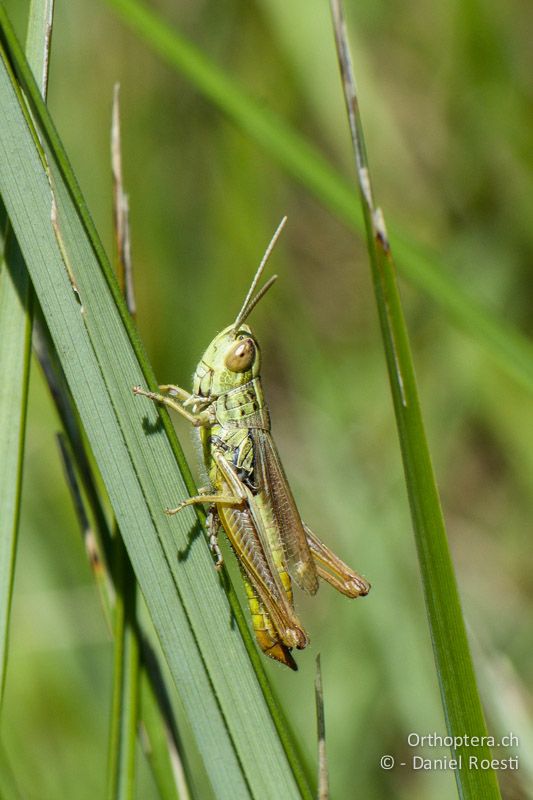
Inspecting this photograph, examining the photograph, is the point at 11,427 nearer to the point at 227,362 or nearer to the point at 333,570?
the point at 227,362

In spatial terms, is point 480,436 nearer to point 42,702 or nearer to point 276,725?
point 42,702

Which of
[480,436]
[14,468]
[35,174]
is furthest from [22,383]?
[480,436]

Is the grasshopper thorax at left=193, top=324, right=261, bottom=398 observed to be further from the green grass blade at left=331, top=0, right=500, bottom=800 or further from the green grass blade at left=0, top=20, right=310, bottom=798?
the green grass blade at left=331, top=0, right=500, bottom=800

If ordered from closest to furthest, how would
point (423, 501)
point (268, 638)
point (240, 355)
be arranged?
point (423, 501), point (268, 638), point (240, 355)

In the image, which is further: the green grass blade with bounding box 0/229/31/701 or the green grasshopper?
the green grasshopper

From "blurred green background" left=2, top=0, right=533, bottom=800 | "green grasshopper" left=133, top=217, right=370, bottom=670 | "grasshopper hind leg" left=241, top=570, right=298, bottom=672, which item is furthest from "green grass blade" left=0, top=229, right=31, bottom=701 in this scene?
"blurred green background" left=2, top=0, right=533, bottom=800

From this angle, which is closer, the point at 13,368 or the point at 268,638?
the point at 13,368

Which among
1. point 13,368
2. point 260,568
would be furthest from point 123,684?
point 260,568
